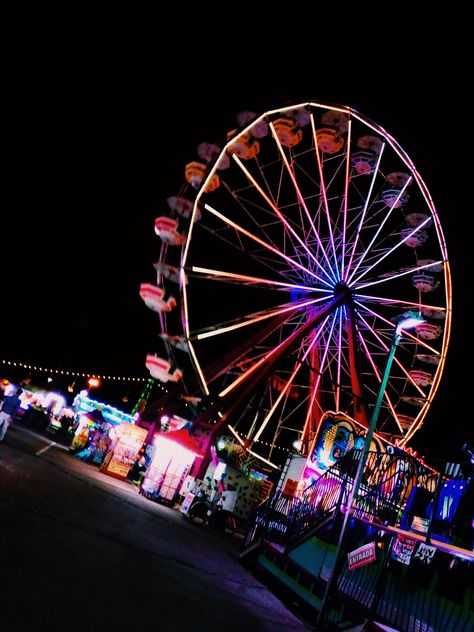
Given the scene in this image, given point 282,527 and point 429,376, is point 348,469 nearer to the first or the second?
point 282,527

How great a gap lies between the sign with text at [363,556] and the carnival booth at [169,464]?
11433 mm

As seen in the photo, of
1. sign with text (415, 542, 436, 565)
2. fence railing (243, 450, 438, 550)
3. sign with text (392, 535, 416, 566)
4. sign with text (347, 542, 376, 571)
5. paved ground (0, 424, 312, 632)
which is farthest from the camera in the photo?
fence railing (243, 450, 438, 550)

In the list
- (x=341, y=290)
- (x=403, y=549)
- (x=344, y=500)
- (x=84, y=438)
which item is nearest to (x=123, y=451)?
(x=84, y=438)

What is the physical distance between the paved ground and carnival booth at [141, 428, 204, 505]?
279 inches

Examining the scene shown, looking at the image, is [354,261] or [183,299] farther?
[354,261]

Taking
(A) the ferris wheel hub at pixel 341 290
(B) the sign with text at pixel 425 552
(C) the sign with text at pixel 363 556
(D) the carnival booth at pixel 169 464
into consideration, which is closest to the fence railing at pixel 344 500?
(C) the sign with text at pixel 363 556

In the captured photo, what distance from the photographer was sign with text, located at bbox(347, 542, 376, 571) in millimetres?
7969

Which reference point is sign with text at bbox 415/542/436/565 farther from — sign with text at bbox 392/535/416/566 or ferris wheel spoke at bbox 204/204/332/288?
ferris wheel spoke at bbox 204/204/332/288

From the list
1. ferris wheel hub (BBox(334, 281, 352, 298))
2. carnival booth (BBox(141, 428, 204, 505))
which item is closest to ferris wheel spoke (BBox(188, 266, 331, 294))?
ferris wheel hub (BBox(334, 281, 352, 298))

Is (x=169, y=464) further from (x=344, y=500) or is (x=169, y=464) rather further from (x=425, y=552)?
(x=425, y=552)

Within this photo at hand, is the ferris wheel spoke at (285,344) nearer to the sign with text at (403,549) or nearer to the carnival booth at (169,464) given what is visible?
the carnival booth at (169,464)

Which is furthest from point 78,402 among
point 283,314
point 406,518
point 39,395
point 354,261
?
point 406,518

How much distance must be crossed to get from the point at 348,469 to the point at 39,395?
4072cm

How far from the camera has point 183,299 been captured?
18281 mm
